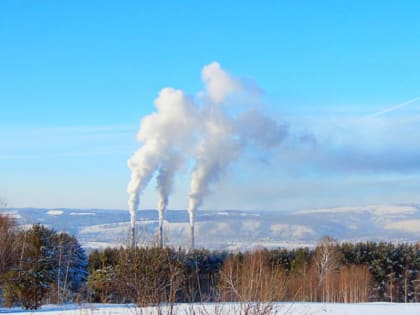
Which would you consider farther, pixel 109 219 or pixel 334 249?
pixel 109 219

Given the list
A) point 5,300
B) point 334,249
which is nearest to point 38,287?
point 5,300

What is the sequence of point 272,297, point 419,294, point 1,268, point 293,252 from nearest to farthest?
point 272,297 < point 1,268 < point 419,294 < point 293,252

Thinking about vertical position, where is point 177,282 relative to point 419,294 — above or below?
above

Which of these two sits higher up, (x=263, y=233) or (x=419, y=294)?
(x=263, y=233)

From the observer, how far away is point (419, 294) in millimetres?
50594

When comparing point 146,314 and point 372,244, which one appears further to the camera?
point 372,244

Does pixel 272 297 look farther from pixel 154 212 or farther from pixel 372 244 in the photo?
pixel 372 244

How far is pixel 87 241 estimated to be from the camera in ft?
197

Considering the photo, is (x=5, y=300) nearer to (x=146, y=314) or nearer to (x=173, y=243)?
(x=173, y=243)

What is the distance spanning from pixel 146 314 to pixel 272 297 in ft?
4.96

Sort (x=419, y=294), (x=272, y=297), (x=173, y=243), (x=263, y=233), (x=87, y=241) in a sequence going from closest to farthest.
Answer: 1. (x=272, y=297)
2. (x=173, y=243)
3. (x=419, y=294)
4. (x=87, y=241)
5. (x=263, y=233)

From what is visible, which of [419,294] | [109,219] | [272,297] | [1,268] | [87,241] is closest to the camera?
[272,297]

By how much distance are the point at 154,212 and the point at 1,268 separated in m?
23.4

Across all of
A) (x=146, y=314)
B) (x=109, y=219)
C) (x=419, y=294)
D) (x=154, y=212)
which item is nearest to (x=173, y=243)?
(x=146, y=314)
